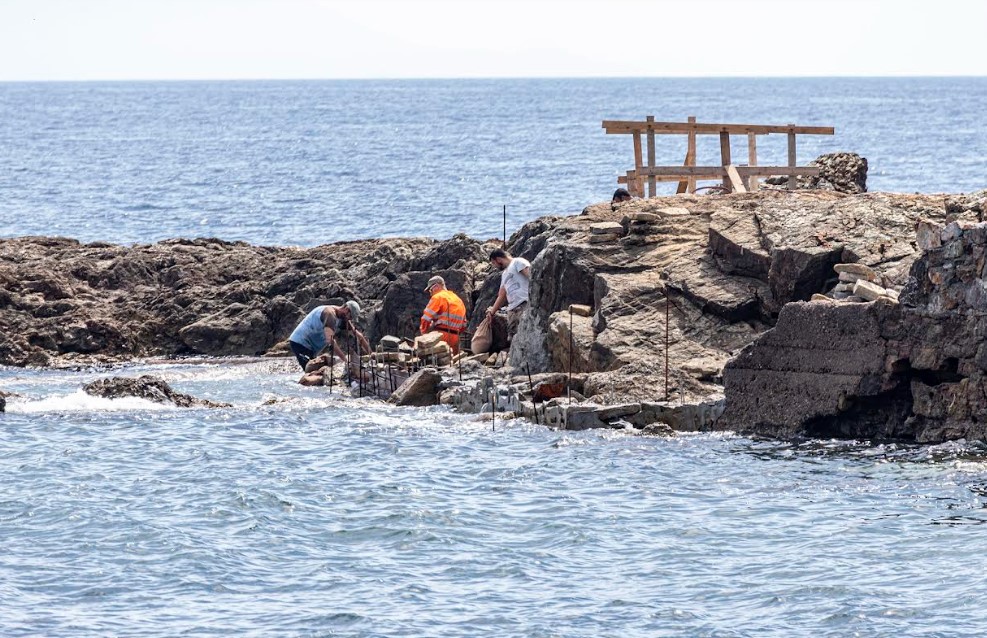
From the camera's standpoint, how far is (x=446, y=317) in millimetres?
24297

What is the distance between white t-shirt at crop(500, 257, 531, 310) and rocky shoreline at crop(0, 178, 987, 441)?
37cm

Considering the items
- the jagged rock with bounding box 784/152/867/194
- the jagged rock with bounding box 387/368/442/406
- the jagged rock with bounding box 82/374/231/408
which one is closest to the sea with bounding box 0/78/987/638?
the jagged rock with bounding box 82/374/231/408

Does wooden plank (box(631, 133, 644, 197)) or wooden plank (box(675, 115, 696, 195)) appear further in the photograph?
wooden plank (box(675, 115, 696, 195))

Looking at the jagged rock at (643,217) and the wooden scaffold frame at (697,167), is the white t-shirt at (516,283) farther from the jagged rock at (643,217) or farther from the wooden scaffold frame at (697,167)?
the wooden scaffold frame at (697,167)

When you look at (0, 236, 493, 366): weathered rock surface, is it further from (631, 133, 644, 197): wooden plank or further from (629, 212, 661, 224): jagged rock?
(629, 212, 661, 224): jagged rock

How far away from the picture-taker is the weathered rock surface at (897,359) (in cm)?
1745

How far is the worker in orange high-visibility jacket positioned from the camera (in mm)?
24312

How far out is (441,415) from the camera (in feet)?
68.4

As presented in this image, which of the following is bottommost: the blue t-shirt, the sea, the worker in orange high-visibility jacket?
the sea

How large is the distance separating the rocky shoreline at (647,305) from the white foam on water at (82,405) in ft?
15.0

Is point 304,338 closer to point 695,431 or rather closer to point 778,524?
point 695,431

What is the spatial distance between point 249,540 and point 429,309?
9.76m

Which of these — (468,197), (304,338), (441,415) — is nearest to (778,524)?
(441,415)

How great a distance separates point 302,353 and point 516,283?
4.29 meters
